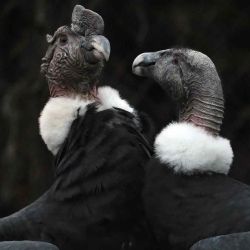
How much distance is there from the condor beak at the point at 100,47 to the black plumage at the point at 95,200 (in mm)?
374

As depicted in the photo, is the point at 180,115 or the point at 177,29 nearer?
the point at 180,115

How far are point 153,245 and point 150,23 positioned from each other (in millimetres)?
4939

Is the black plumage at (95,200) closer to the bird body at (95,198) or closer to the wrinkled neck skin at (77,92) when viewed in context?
the bird body at (95,198)

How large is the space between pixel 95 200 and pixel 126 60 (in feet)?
15.9

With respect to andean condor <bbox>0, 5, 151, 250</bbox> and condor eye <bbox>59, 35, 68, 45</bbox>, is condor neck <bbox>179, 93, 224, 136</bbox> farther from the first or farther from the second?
condor eye <bbox>59, 35, 68, 45</bbox>

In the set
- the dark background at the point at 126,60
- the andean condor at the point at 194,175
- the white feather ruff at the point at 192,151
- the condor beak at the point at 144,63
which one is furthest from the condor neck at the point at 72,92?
the dark background at the point at 126,60

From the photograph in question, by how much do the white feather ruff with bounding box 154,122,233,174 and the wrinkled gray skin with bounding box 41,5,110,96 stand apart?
0.73m

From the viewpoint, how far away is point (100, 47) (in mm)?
8055

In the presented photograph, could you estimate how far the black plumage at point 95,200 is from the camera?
25.5ft

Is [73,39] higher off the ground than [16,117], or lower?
higher

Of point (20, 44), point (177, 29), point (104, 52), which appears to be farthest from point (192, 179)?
point (20, 44)

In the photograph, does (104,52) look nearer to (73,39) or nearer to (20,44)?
(73,39)

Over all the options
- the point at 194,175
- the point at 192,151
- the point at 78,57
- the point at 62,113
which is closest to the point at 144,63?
the point at 78,57

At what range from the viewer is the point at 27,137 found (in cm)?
1254
